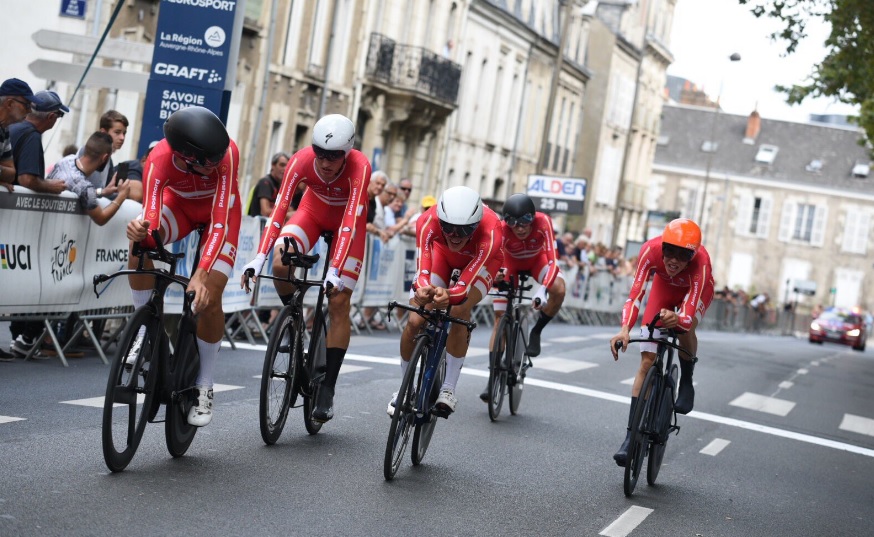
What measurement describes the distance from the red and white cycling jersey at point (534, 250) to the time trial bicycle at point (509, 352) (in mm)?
100

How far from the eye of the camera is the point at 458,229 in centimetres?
836

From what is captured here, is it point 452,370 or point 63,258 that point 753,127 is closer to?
point 63,258

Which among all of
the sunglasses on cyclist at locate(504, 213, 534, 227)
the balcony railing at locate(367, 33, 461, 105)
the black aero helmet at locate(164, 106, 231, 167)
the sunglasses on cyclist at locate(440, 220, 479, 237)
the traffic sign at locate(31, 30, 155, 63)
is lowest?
the sunglasses on cyclist at locate(440, 220, 479, 237)

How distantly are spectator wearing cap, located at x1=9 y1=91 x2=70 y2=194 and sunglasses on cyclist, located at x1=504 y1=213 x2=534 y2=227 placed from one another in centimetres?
367

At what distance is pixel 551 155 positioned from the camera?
59938 millimetres

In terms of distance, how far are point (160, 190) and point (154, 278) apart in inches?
19.1

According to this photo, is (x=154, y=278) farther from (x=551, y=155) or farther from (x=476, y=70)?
(x=551, y=155)

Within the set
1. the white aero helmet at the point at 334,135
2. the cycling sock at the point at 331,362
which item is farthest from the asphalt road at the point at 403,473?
the white aero helmet at the point at 334,135

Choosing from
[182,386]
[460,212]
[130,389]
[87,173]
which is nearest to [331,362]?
[460,212]

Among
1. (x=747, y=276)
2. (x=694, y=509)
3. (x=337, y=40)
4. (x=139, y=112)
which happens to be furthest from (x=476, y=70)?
(x=747, y=276)

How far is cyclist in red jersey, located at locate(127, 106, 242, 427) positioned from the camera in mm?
7180

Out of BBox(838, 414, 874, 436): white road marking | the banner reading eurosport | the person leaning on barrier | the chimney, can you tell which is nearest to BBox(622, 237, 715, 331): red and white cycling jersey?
the person leaning on barrier

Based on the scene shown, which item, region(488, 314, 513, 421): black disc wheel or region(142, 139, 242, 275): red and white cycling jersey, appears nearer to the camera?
region(142, 139, 242, 275): red and white cycling jersey

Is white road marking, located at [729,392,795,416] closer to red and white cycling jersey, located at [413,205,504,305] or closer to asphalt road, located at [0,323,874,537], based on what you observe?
asphalt road, located at [0,323,874,537]
